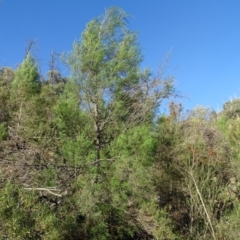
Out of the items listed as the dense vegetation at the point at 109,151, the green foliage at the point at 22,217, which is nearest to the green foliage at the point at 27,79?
the dense vegetation at the point at 109,151

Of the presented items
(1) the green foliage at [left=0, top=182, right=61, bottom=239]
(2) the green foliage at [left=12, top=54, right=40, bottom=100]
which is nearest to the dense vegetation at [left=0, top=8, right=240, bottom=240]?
(2) the green foliage at [left=12, top=54, right=40, bottom=100]

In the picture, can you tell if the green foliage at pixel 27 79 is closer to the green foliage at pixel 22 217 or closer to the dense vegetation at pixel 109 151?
the dense vegetation at pixel 109 151

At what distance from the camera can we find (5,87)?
1093 cm

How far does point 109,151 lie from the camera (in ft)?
32.1

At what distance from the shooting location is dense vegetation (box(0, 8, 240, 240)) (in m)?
8.98

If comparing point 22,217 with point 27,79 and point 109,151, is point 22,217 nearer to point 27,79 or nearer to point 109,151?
point 109,151

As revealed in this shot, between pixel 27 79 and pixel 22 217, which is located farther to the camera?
pixel 27 79

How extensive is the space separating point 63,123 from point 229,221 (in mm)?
4738

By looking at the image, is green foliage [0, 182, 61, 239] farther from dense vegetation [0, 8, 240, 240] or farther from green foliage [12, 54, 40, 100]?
green foliage [12, 54, 40, 100]

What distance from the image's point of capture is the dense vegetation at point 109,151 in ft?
A: 29.5

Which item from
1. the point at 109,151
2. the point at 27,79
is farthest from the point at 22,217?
the point at 27,79

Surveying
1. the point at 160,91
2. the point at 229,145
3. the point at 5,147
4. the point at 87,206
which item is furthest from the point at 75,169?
the point at 229,145

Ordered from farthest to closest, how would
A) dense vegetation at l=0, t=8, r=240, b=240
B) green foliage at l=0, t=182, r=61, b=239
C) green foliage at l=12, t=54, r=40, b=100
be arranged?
1. green foliage at l=12, t=54, r=40, b=100
2. dense vegetation at l=0, t=8, r=240, b=240
3. green foliage at l=0, t=182, r=61, b=239

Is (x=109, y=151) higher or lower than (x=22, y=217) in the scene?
higher
